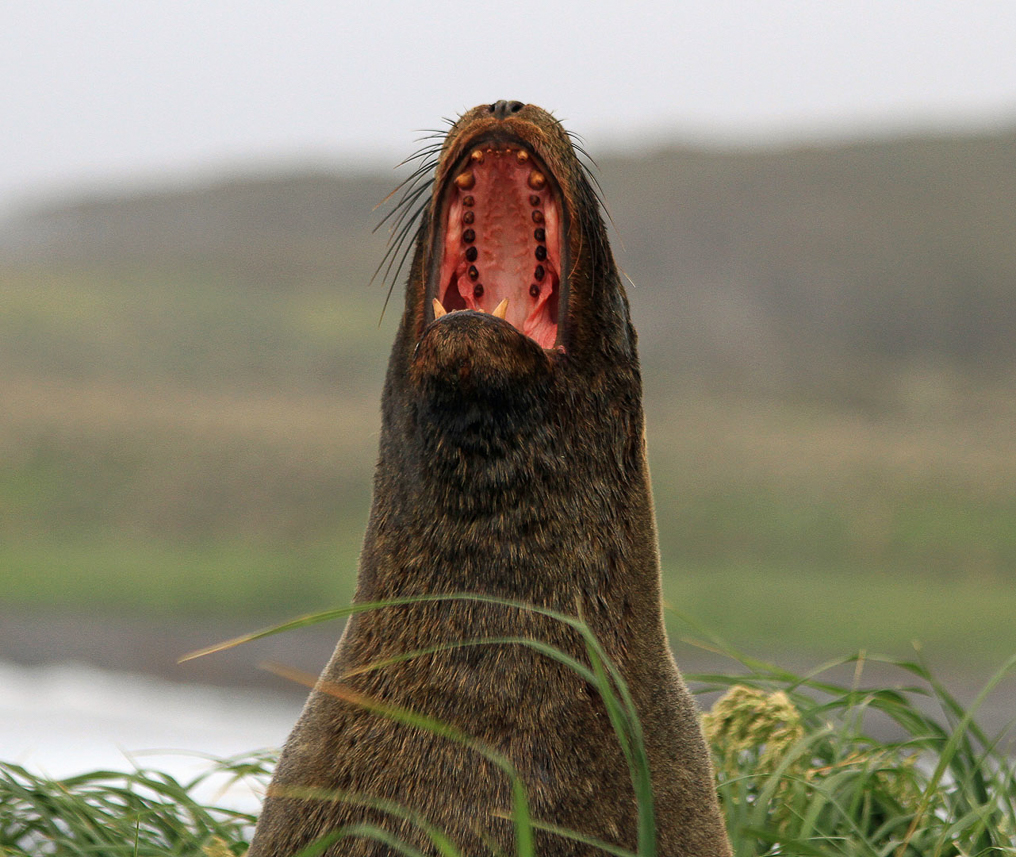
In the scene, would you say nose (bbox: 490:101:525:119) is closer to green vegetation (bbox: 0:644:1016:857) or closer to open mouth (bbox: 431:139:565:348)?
open mouth (bbox: 431:139:565:348)

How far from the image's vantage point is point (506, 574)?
6.72 ft

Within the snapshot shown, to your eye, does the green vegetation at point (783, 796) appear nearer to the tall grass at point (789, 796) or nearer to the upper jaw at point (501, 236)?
the tall grass at point (789, 796)

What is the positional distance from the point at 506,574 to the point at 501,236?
2.77 feet

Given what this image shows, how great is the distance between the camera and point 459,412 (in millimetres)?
2055

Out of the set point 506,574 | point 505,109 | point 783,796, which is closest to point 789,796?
point 783,796

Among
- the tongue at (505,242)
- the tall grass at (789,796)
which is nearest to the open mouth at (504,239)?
the tongue at (505,242)

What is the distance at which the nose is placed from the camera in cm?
236

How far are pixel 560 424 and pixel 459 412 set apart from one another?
7.8 inches

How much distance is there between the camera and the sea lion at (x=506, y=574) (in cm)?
195

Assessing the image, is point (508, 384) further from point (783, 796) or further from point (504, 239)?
point (783, 796)

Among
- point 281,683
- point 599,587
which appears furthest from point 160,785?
point 281,683

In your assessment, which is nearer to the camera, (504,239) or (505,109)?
(505,109)

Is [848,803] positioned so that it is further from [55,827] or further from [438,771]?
[55,827]

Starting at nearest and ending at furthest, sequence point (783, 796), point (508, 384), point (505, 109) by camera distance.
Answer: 1. point (508, 384)
2. point (505, 109)
3. point (783, 796)
